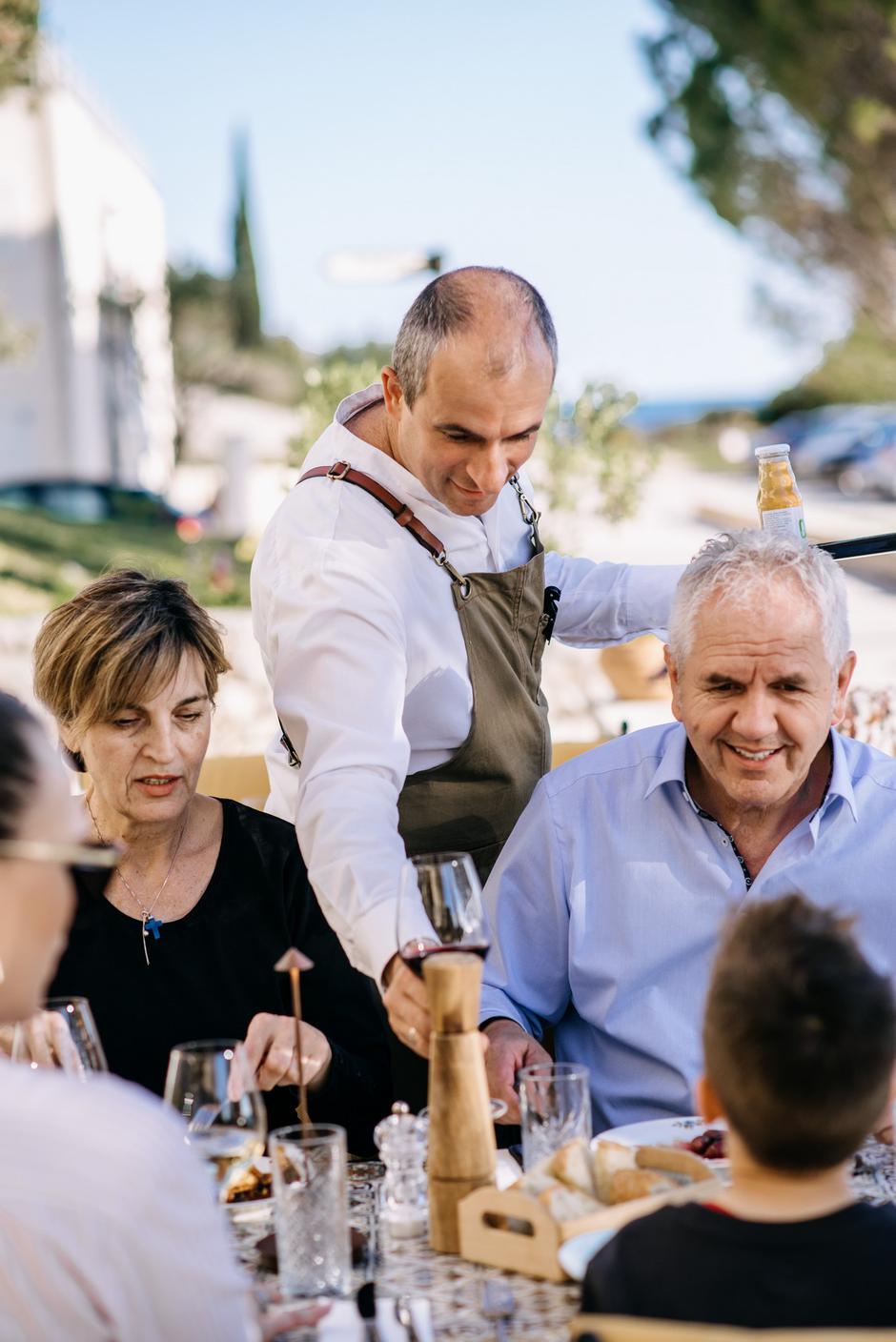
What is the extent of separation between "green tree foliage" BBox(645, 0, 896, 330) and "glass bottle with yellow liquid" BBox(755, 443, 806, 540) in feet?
68.8

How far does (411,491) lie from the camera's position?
10.4 ft

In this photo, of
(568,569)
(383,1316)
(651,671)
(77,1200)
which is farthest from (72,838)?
(651,671)

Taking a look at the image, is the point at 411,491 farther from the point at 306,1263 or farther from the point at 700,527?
the point at 700,527

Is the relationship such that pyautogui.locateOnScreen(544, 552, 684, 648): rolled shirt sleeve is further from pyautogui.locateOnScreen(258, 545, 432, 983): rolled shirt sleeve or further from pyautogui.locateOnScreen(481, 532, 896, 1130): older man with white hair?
pyautogui.locateOnScreen(481, 532, 896, 1130): older man with white hair

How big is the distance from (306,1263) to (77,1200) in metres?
0.57

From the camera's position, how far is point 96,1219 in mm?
1300

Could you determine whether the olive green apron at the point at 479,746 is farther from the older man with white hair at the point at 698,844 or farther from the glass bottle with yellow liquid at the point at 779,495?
the glass bottle with yellow liquid at the point at 779,495

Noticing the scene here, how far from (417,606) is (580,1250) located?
5.22 ft

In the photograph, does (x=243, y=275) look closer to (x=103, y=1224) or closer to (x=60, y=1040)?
(x=60, y=1040)

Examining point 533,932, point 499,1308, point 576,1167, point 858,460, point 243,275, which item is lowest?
point 499,1308

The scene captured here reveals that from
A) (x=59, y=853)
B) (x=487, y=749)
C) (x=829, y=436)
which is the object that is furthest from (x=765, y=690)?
(x=829, y=436)

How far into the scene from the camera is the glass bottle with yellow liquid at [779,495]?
314 centimetres

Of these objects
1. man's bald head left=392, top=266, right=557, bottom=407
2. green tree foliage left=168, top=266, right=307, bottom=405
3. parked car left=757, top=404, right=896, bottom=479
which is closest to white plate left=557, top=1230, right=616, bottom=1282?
man's bald head left=392, top=266, right=557, bottom=407

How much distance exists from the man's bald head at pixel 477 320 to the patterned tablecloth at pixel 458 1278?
1485mm
